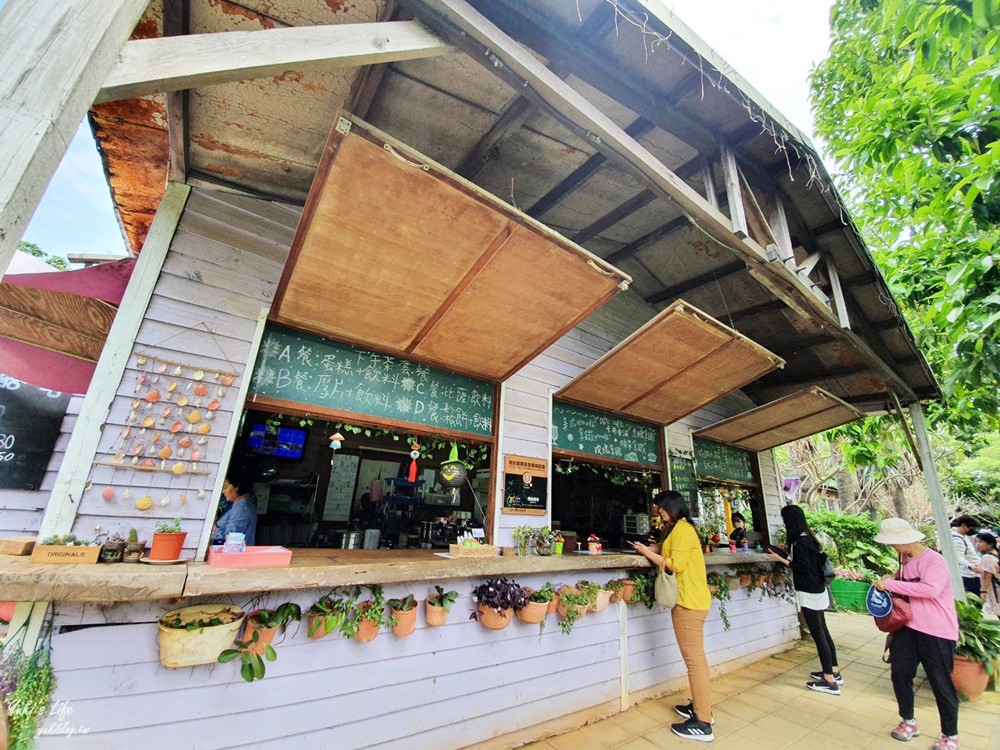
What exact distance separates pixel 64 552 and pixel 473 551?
2.21 m

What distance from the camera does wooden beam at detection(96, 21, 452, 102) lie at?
1.18 meters

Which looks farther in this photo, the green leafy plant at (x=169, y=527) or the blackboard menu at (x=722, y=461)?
the blackboard menu at (x=722, y=461)

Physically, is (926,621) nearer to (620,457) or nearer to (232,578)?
(620,457)

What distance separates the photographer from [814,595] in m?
4.27

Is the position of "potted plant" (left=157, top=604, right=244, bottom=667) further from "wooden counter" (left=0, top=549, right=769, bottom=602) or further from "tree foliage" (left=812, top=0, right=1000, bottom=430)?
"tree foliage" (left=812, top=0, right=1000, bottom=430)

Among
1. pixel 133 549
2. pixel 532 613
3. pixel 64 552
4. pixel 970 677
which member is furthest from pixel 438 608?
pixel 970 677

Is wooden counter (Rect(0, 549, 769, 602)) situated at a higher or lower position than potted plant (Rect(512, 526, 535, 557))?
lower

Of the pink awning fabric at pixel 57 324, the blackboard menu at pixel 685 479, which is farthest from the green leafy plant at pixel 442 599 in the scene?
the blackboard menu at pixel 685 479

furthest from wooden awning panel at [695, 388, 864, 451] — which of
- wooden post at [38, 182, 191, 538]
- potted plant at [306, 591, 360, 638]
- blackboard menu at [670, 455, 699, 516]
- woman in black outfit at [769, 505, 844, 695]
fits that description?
wooden post at [38, 182, 191, 538]

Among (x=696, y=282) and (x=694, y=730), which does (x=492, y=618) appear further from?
(x=696, y=282)

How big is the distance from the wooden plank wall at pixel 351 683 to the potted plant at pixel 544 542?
201mm

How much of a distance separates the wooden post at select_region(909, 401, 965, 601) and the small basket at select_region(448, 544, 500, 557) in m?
4.99

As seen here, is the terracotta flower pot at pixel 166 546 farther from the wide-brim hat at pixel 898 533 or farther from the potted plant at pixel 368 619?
the wide-brim hat at pixel 898 533

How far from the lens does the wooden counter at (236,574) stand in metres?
1.64
